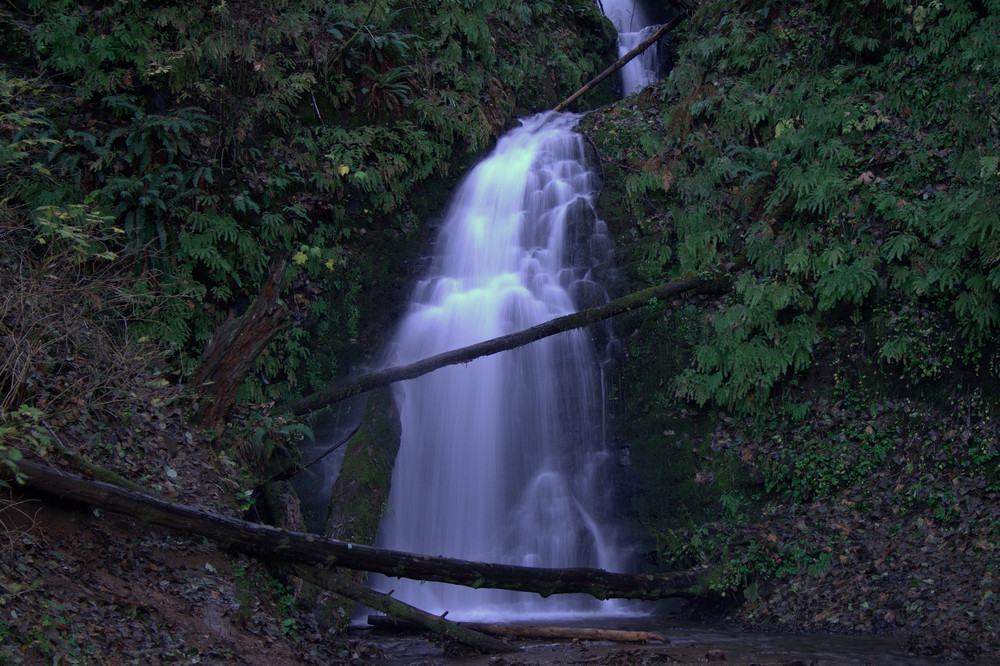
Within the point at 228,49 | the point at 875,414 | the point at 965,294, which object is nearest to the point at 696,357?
the point at 875,414

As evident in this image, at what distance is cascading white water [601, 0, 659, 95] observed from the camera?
51.8ft

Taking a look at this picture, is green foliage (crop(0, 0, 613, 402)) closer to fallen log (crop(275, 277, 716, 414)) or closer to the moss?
fallen log (crop(275, 277, 716, 414))

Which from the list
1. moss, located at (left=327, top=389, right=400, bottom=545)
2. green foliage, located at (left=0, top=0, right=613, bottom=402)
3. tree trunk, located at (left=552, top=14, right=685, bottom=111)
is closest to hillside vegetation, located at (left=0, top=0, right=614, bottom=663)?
green foliage, located at (left=0, top=0, right=613, bottom=402)

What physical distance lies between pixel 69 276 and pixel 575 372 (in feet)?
21.4

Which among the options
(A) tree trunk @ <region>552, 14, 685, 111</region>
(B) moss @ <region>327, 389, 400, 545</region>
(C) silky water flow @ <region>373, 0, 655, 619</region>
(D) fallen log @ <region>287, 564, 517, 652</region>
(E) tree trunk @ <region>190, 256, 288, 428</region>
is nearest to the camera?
(D) fallen log @ <region>287, 564, 517, 652</region>

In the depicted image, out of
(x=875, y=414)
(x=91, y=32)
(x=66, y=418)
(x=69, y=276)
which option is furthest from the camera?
(x=91, y=32)

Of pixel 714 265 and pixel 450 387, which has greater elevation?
pixel 714 265

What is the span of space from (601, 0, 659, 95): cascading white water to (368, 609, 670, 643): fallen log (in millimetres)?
10880

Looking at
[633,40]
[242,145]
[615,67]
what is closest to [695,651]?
[242,145]

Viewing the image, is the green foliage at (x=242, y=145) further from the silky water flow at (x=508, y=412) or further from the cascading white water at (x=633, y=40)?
the cascading white water at (x=633, y=40)

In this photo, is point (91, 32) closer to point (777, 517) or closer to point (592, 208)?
point (592, 208)

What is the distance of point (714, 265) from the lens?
9.56m

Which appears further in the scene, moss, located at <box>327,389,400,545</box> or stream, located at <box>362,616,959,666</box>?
moss, located at <box>327,389,400,545</box>

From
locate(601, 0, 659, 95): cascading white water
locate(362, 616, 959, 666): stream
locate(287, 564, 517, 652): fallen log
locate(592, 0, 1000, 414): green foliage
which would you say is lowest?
locate(362, 616, 959, 666): stream
